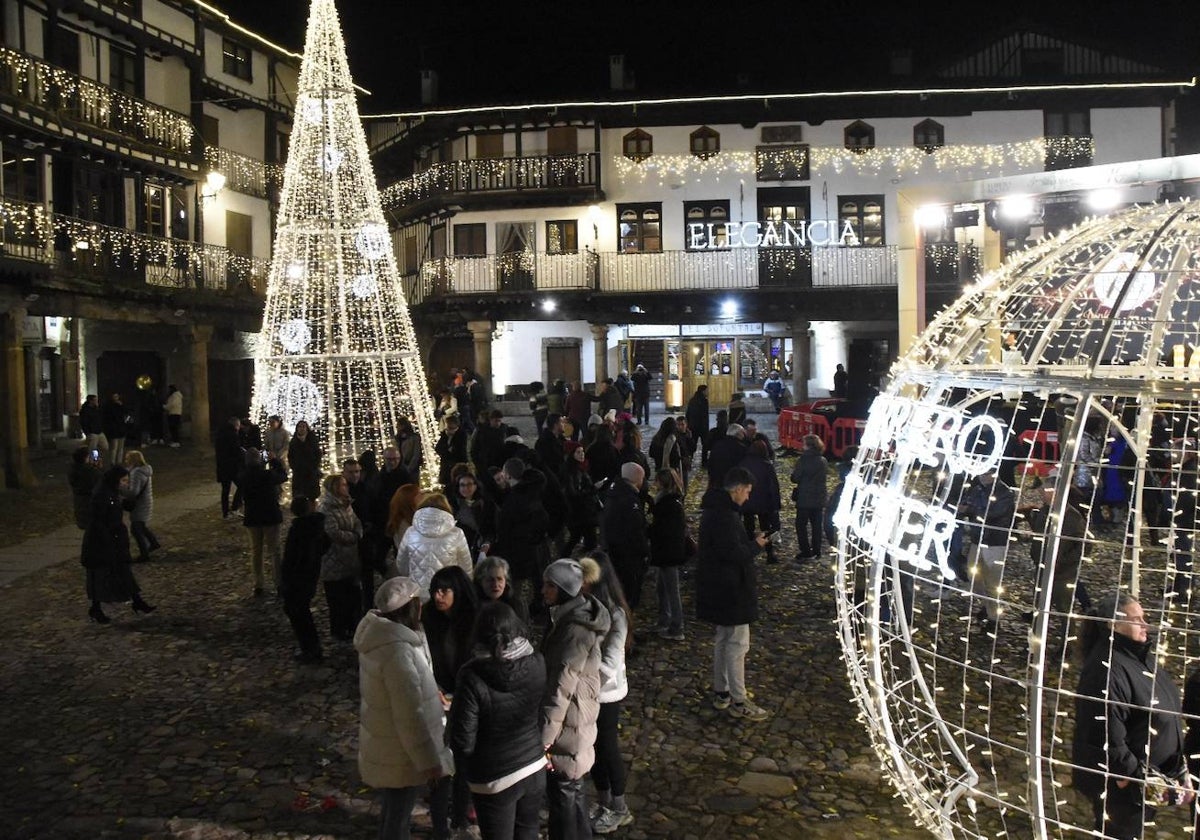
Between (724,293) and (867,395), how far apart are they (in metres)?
9.48

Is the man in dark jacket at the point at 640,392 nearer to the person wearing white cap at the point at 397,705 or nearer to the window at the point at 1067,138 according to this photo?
the window at the point at 1067,138

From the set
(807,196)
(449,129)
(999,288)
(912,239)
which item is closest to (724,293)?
(807,196)

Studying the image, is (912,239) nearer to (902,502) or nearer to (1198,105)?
(902,502)

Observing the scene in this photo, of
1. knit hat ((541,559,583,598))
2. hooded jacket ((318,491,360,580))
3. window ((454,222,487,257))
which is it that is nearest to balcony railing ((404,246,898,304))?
window ((454,222,487,257))

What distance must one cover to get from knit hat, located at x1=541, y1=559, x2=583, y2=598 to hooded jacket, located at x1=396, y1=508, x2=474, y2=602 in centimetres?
209

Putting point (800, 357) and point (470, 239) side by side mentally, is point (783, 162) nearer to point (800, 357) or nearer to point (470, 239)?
point (800, 357)

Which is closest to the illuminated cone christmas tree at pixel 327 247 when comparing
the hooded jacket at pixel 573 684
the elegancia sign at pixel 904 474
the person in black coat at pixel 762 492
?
the person in black coat at pixel 762 492

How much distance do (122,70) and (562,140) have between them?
12709mm

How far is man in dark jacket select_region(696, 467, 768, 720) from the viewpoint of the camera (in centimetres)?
668

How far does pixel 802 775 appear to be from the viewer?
604cm

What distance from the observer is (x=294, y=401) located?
52.6 ft

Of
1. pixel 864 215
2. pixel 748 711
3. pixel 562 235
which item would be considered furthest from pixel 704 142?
pixel 748 711

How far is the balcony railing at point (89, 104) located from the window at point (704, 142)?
14.9m

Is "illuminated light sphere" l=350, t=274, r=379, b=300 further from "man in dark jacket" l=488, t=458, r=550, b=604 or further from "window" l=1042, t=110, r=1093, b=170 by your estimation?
"window" l=1042, t=110, r=1093, b=170
